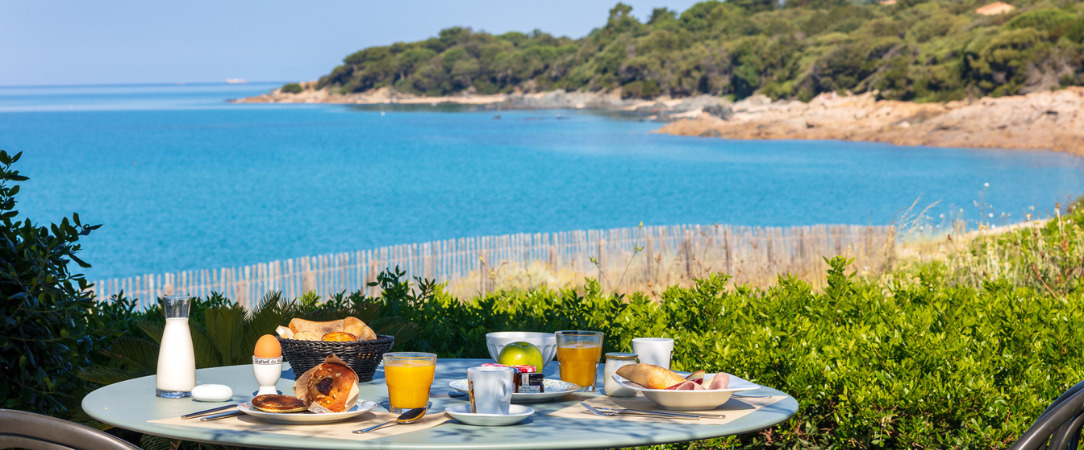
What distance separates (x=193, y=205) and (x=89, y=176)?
17.2 metres

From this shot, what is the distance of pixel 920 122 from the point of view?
63.7 metres

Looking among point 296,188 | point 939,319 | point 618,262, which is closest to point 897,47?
point 296,188

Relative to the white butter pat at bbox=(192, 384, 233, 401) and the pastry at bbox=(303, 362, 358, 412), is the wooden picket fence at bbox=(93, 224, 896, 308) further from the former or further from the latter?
the pastry at bbox=(303, 362, 358, 412)

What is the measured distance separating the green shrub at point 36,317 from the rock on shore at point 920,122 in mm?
46904

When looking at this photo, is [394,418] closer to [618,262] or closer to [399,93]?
[618,262]

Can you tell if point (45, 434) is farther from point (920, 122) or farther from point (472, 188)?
point (920, 122)

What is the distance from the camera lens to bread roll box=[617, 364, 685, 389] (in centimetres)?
261

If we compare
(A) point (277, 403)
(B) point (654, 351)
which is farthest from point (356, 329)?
(B) point (654, 351)

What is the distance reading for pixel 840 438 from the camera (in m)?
4.09

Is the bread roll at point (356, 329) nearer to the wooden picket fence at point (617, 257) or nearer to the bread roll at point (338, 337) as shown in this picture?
the bread roll at point (338, 337)

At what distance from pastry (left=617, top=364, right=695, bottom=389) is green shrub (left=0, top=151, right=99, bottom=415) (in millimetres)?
2451

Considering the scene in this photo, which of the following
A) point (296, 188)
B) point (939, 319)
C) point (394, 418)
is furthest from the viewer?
point (296, 188)

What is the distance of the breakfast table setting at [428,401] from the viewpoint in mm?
2221

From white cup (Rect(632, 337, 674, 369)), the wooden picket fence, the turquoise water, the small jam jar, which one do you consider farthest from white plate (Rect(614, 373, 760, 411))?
the turquoise water
